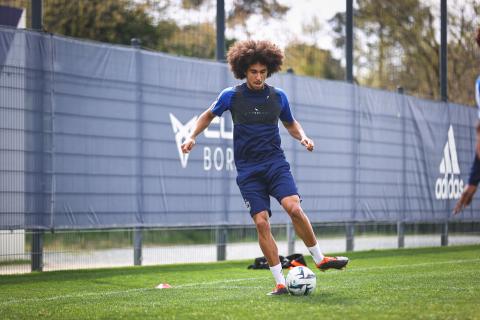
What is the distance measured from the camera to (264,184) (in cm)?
837

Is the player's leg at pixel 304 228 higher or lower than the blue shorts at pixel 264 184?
lower

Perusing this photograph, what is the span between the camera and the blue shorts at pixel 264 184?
823cm

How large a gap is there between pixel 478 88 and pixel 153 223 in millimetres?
6776

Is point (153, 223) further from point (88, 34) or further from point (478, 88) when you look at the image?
point (88, 34)

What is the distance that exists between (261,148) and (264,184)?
32cm

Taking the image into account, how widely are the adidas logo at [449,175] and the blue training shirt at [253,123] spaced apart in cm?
1215

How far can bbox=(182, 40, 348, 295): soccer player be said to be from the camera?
818 centimetres

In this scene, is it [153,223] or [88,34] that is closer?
[153,223]

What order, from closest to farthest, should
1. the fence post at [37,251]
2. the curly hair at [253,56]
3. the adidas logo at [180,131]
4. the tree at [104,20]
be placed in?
the curly hair at [253,56] → the fence post at [37,251] → the adidas logo at [180,131] → the tree at [104,20]

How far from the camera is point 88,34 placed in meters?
26.5

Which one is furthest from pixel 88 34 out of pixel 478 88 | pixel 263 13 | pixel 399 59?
pixel 478 88

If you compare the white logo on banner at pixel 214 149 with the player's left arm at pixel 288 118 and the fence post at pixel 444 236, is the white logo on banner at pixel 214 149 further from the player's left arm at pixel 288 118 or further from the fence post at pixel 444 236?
the fence post at pixel 444 236

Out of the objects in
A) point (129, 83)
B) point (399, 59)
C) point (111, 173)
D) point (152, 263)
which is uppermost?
point (399, 59)

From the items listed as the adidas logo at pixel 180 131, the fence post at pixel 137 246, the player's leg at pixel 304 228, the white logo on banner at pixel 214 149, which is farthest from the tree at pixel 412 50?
the player's leg at pixel 304 228
